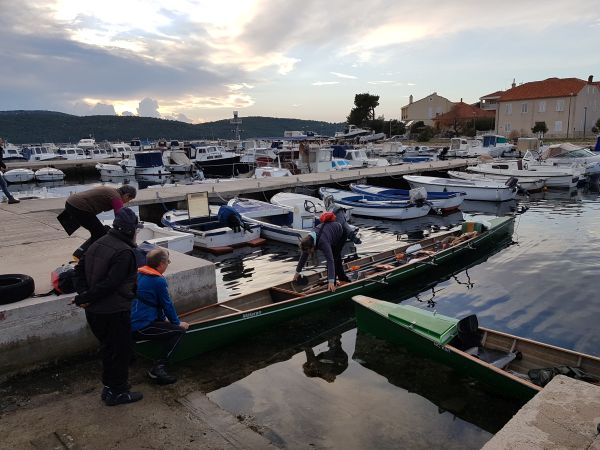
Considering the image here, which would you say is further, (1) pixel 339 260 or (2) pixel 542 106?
(2) pixel 542 106

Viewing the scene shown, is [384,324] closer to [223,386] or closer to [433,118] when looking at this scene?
[223,386]

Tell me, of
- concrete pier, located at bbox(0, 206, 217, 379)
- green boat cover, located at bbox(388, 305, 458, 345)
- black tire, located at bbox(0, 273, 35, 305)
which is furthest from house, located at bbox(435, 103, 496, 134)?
black tire, located at bbox(0, 273, 35, 305)

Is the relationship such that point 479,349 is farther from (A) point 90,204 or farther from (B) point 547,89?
(B) point 547,89

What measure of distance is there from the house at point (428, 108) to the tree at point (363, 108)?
28.9 ft

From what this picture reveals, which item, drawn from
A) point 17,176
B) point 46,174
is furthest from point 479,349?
point 46,174

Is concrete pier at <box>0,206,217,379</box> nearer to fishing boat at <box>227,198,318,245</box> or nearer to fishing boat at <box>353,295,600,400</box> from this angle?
fishing boat at <box>353,295,600,400</box>

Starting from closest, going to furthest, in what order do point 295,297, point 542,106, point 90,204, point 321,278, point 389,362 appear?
point 90,204, point 389,362, point 295,297, point 321,278, point 542,106

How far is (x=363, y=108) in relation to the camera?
88312mm

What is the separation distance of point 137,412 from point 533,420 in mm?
3922

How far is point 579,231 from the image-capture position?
16.7 meters

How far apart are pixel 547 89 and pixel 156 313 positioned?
7109cm

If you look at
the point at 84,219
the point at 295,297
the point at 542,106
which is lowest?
the point at 295,297

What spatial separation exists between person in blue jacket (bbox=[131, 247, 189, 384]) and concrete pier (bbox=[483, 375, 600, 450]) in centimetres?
371

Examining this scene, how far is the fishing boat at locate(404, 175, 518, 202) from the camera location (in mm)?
23203
